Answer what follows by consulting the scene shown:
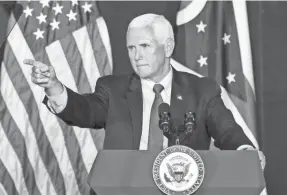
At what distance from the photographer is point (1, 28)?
3.81 meters

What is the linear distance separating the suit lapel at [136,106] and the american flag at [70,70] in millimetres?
1395

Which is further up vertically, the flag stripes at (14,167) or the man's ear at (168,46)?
the man's ear at (168,46)

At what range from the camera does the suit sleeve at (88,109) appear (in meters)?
2.61

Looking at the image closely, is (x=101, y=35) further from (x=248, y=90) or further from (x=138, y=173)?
(x=138, y=173)

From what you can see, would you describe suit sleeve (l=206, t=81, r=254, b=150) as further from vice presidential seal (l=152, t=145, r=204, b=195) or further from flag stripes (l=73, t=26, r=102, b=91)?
flag stripes (l=73, t=26, r=102, b=91)

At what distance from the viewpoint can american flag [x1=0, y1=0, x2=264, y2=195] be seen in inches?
164

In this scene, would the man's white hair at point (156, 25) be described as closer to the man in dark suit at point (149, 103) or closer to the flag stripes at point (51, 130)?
the man in dark suit at point (149, 103)

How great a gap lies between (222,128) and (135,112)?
45 centimetres

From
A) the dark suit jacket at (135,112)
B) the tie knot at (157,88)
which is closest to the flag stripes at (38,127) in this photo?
the dark suit jacket at (135,112)

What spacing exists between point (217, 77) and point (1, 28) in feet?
5.82

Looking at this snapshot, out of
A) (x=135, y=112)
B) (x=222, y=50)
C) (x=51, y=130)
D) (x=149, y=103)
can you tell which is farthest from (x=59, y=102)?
(x=222, y=50)

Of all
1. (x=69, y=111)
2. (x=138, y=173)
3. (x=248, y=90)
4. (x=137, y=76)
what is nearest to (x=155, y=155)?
(x=138, y=173)

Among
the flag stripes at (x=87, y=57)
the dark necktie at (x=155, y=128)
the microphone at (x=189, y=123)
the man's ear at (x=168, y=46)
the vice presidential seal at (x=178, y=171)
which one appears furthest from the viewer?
the flag stripes at (x=87, y=57)

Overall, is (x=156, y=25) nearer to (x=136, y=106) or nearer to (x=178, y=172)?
(x=136, y=106)
